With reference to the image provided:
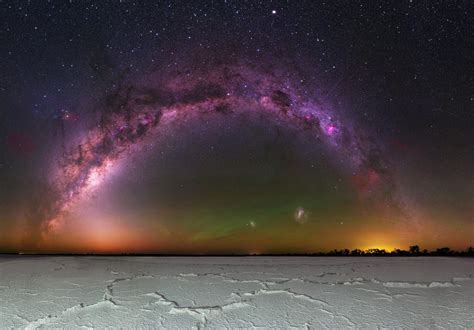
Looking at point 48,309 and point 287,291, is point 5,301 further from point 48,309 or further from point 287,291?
point 287,291

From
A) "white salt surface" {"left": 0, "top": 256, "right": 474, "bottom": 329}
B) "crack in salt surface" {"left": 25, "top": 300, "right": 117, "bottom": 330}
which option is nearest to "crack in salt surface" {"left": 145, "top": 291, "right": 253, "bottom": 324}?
"white salt surface" {"left": 0, "top": 256, "right": 474, "bottom": 329}

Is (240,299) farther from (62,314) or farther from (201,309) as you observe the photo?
(62,314)

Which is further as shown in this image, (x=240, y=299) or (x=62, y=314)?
(x=240, y=299)

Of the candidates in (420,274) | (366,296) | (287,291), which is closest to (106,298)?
(287,291)

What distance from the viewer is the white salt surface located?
104 inches

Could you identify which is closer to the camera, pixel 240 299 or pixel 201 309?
pixel 201 309

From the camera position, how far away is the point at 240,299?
3381 millimetres

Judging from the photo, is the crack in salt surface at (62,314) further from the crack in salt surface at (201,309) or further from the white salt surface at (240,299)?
the crack in salt surface at (201,309)

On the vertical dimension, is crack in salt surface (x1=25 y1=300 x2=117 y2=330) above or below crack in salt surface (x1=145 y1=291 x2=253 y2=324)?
below

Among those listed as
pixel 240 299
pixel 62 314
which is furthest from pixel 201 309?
pixel 62 314

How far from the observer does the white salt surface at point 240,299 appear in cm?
265

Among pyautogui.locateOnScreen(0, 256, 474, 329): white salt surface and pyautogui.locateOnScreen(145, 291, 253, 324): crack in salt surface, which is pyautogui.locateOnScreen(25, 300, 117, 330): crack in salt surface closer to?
pyautogui.locateOnScreen(0, 256, 474, 329): white salt surface

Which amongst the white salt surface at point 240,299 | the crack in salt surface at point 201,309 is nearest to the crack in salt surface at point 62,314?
the white salt surface at point 240,299

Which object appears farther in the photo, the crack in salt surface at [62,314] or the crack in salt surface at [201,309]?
the crack in salt surface at [201,309]
